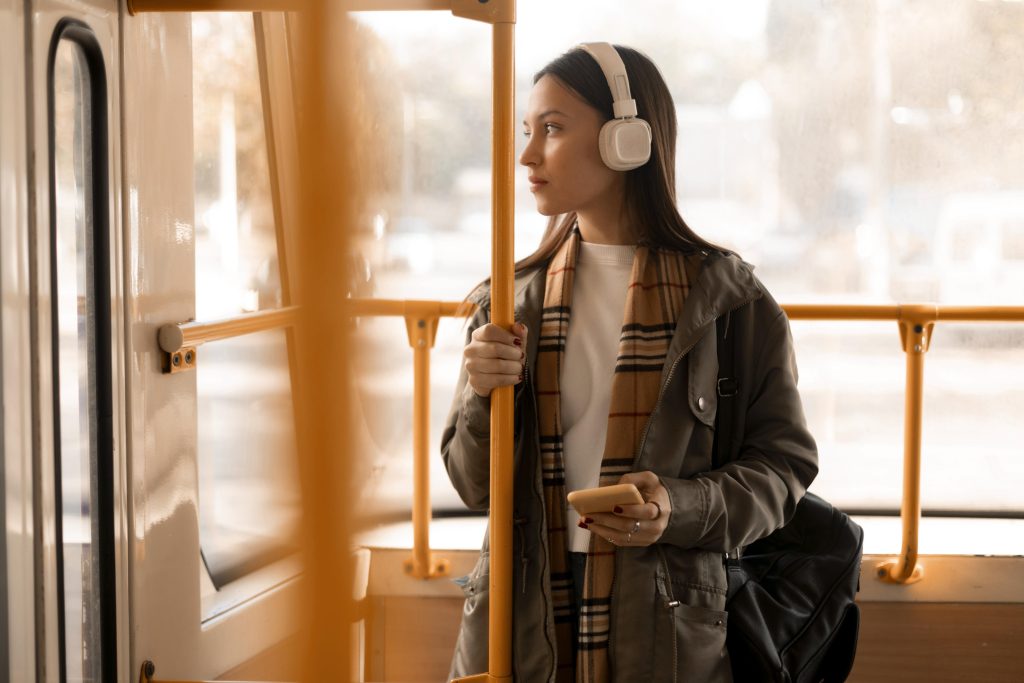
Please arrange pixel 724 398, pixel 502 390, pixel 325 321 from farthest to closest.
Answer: pixel 724 398 < pixel 502 390 < pixel 325 321

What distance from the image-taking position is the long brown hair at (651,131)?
148cm

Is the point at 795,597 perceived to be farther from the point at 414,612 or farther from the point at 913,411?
the point at 414,612

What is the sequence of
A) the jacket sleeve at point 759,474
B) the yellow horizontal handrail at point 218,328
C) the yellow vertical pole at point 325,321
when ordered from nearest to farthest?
the yellow vertical pole at point 325,321, the jacket sleeve at point 759,474, the yellow horizontal handrail at point 218,328

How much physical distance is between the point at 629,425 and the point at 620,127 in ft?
1.34

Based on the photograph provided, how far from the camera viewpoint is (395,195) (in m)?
2.90

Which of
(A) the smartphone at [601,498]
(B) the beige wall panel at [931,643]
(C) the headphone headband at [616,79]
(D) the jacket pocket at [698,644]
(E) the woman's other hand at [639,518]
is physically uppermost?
(C) the headphone headband at [616,79]

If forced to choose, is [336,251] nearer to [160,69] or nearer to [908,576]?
[160,69]

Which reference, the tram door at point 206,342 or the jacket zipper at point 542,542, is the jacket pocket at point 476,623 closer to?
the jacket zipper at point 542,542

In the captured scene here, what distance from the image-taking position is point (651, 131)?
151cm

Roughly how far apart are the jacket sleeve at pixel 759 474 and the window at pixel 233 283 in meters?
0.95

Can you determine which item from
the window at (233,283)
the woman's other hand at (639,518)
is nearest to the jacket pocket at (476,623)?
the woman's other hand at (639,518)

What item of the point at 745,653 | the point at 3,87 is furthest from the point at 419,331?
the point at 3,87

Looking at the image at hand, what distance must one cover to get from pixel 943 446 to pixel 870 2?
49.7 inches

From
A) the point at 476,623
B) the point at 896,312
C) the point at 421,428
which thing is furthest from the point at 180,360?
the point at 896,312
